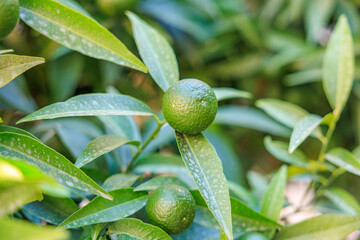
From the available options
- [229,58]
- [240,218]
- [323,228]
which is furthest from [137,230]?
[229,58]

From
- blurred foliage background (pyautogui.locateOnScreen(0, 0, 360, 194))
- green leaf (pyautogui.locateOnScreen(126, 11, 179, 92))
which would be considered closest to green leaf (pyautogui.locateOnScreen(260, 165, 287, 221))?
green leaf (pyautogui.locateOnScreen(126, 11, 179, 92))

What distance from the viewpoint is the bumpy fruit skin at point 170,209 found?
406mm

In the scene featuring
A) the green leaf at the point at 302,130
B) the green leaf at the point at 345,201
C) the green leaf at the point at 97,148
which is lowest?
the green leaf at the point at 345,201

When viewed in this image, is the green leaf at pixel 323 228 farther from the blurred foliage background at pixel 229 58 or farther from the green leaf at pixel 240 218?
the blurred foliage background at pixel 229 58

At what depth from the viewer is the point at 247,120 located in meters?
0.97

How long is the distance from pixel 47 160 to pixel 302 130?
33 cm

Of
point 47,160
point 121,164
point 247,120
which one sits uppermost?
point 47,160

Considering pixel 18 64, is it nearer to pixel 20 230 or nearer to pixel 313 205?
pixel 20 230

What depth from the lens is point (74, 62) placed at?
82 cm

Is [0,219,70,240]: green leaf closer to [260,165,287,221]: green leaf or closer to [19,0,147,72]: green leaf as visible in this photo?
[19,0,147,72]: green leaf

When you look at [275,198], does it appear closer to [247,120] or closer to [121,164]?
[121,164]

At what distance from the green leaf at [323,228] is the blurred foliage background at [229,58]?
1.25 feet

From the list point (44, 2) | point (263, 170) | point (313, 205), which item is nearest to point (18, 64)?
point (44, 2)

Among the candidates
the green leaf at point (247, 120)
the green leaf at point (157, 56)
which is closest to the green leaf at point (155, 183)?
the green leaf at point (157, 56)
